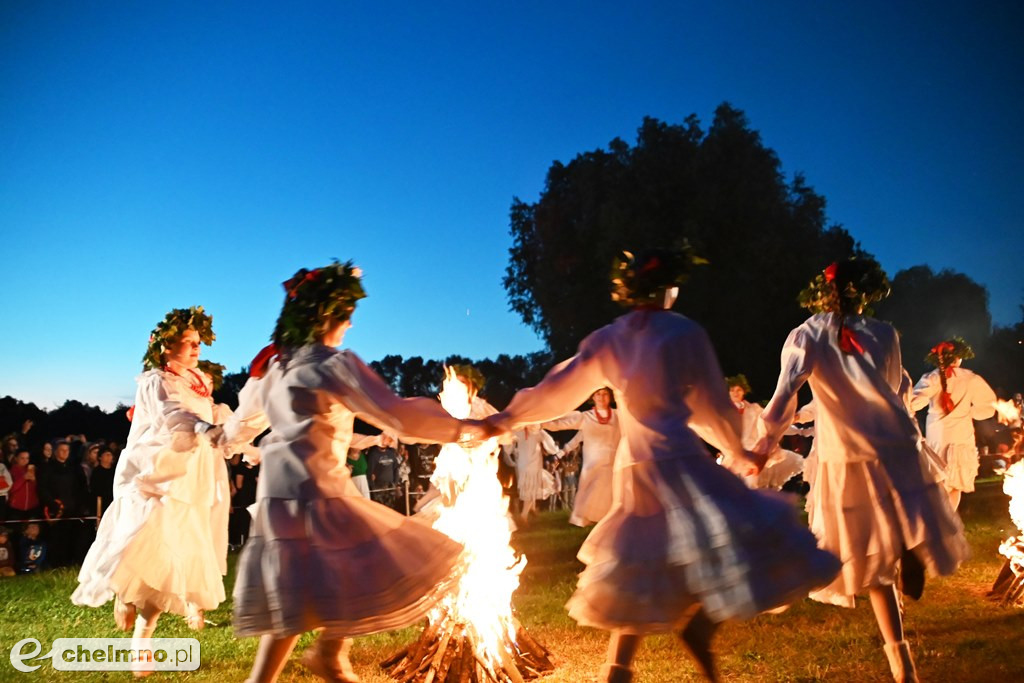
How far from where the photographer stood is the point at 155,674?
607 centimetres

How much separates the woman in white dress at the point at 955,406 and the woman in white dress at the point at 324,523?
7.85 metres

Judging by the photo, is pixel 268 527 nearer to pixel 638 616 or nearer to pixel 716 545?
pixel 638 616

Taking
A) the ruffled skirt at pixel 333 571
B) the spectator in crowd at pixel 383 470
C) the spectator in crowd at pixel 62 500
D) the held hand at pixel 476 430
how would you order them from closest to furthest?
the ruffled skirt at pixel 333 571
the held hand at pixel 476 430
the spectator in crowd at pixel 62 500
the spectator in crowd at pixel 383 470

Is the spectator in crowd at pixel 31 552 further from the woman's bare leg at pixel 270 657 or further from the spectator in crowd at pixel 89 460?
the woman's bare leg at pixel 270 657

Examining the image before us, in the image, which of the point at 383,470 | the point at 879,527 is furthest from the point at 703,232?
the point at 879,527

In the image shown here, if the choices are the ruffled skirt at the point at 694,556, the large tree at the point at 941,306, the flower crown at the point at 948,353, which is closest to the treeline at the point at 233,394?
the ruffled skirt at the point at 694,556

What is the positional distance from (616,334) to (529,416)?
25.9 inches

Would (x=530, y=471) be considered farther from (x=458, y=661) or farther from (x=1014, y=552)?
(x=458, y=661)

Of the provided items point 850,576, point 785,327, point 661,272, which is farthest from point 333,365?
point 785,327

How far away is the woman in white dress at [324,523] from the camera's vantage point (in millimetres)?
4078

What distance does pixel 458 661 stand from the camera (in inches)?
212

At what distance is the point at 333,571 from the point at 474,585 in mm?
1503

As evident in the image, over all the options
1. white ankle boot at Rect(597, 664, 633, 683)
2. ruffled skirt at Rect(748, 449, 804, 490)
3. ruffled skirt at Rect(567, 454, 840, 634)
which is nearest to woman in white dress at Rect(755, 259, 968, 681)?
ruffled skirt at Rect(567, 454, 840, 634)

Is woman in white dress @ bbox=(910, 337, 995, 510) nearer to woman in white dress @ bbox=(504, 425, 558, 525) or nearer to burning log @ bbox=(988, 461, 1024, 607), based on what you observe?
burning log @ bbox=(988, 461, 1024, 607)
